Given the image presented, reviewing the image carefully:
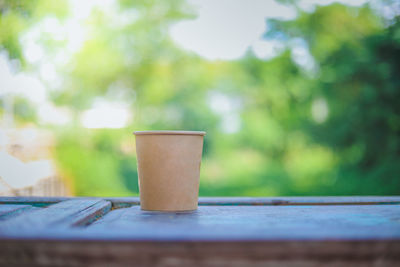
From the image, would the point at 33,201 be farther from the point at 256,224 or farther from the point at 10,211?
the point at 256,224

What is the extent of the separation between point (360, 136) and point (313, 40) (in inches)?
66.4

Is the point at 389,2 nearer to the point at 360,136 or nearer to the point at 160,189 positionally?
the point at 360,136

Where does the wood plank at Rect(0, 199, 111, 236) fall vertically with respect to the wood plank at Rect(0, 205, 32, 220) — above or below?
above

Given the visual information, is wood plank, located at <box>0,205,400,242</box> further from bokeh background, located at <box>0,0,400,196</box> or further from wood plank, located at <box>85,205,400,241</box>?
bokeh background, located at <box>0,0,400,196</box>

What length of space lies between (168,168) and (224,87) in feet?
17.8

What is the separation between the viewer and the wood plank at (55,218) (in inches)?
22.8

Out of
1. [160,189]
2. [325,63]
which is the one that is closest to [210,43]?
[325,63]

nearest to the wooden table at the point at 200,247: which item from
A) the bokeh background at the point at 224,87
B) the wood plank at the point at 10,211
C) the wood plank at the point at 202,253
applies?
the wood plank at the point at 202,253

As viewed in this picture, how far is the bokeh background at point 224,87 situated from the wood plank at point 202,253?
5.45 metres

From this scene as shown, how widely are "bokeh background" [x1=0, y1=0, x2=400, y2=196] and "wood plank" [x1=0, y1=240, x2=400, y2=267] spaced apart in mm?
5453

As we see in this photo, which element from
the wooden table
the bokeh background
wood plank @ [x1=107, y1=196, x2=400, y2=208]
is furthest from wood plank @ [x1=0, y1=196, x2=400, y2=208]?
the bokeh background

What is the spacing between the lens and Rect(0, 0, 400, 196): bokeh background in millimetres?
6004

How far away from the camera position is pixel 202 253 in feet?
1.65

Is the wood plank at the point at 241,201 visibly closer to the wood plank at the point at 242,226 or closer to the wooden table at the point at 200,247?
the wood plank at the point at 242,226
